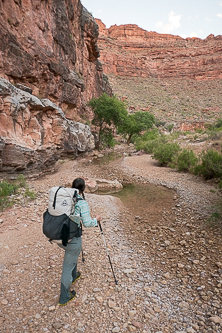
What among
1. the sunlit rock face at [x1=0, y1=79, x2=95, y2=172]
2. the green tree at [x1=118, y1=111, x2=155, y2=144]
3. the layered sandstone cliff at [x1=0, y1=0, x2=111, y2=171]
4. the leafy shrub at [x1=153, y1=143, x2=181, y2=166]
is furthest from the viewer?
the green tree at [x1=118, y1=111, x2=155, y2=144]

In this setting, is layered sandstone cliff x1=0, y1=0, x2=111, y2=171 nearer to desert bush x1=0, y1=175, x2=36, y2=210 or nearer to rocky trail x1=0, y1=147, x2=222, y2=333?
desert bush x1=0, y1=175, x2=36, y2=210

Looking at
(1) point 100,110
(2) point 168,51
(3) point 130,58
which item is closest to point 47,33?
(1) point 100,110

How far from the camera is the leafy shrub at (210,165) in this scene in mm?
8191

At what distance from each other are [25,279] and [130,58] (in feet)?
279

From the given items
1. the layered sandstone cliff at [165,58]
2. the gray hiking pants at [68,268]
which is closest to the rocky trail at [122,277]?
the gray hiking pants at [68,268]

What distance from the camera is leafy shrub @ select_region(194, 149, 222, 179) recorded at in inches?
322

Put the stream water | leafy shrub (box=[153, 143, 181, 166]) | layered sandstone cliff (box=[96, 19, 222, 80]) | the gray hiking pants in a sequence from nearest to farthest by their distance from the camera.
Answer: the gray hiking pants < the stream water < leafy shrub (box=[153, 143, 181, 166]) < layered sandstone cliff (box=[96, 19, 222, 80])

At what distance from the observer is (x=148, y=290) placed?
307 centimetres

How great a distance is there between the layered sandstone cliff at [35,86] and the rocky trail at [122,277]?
3.87 metres

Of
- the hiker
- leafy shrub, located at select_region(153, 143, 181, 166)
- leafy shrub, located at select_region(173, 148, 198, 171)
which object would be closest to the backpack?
the hiker

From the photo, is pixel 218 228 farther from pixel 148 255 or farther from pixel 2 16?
pixel 2 16

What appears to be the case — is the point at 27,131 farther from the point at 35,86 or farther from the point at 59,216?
the point at 59,216

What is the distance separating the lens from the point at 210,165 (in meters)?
8.84

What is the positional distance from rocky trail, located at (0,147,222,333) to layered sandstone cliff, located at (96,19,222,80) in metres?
74.1
